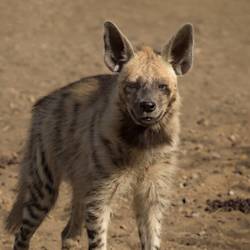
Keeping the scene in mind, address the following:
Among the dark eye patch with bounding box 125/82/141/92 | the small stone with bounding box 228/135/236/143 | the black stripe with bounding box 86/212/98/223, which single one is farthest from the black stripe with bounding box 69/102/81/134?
the small stone with bounding box 228/135/236/143

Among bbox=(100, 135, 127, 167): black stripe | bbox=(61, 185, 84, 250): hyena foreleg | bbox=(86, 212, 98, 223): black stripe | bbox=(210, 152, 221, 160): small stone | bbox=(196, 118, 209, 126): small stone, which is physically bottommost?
bbox=(61, 185, 84, 250): hyena foreleg

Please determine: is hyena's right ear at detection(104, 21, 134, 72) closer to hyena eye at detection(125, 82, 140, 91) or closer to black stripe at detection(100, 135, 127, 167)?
hyena eye at detection(125, 82, 140, 91)

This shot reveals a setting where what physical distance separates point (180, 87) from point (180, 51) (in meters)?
4.61

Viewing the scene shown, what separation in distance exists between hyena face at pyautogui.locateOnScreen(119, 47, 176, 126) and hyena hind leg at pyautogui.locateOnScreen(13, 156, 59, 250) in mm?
1098

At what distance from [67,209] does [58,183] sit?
919 millimetres

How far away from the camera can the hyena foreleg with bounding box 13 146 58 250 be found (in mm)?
6070

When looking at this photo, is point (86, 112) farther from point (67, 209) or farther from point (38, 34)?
point (38, 34)

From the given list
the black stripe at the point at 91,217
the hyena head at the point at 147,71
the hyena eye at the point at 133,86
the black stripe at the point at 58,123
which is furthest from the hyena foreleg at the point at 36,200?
the hyena eye at the point at 133,86

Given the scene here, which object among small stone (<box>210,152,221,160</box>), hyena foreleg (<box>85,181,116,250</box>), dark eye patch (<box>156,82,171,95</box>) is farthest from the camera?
small stone (<box>210,152,221,160</box>)

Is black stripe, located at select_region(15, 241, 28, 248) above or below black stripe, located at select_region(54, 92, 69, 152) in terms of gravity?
below

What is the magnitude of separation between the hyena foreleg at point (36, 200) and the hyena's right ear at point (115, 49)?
3.38 feet

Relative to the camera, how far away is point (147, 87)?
204 inches

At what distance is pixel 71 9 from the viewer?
13336mm

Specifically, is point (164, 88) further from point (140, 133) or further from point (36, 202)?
point (36, 202)
